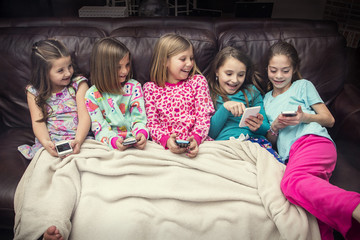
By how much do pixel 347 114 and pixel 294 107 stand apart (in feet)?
1.02

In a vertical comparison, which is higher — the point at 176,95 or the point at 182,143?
the point at 176,95

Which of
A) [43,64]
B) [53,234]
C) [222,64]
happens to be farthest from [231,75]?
[53,234]

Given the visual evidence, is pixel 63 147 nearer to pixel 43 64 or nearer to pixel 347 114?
pixel 43 64

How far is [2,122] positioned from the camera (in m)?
1.63

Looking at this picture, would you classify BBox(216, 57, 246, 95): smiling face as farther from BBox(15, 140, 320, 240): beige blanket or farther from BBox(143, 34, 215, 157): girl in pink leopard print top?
BBox(15, 140, 320, 240): beige blanket

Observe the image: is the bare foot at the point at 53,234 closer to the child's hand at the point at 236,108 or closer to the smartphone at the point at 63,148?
the smartphone at the point at 63,148

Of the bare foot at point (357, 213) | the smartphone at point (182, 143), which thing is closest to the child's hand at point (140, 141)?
the smartphone at point (182, 143)

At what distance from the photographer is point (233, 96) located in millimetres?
1503

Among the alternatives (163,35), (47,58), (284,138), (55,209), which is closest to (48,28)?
(47,58)

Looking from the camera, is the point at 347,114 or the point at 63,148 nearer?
the point at 63,148

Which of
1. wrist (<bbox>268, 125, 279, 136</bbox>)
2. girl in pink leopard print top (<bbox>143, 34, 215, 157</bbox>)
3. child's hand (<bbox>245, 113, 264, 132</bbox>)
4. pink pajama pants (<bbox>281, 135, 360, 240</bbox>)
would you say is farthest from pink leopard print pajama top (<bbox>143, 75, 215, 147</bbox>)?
pink pajama pants (<bbox>281, 135, 360, 240</bbox>)

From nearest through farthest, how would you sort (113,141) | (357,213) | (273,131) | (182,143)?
Result: (357,213) < (182,143) < (113,141) < (273,131)

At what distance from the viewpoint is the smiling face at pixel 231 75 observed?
4.70 ft

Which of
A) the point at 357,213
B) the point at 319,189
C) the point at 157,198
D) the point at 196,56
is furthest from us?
the point at 196,56
